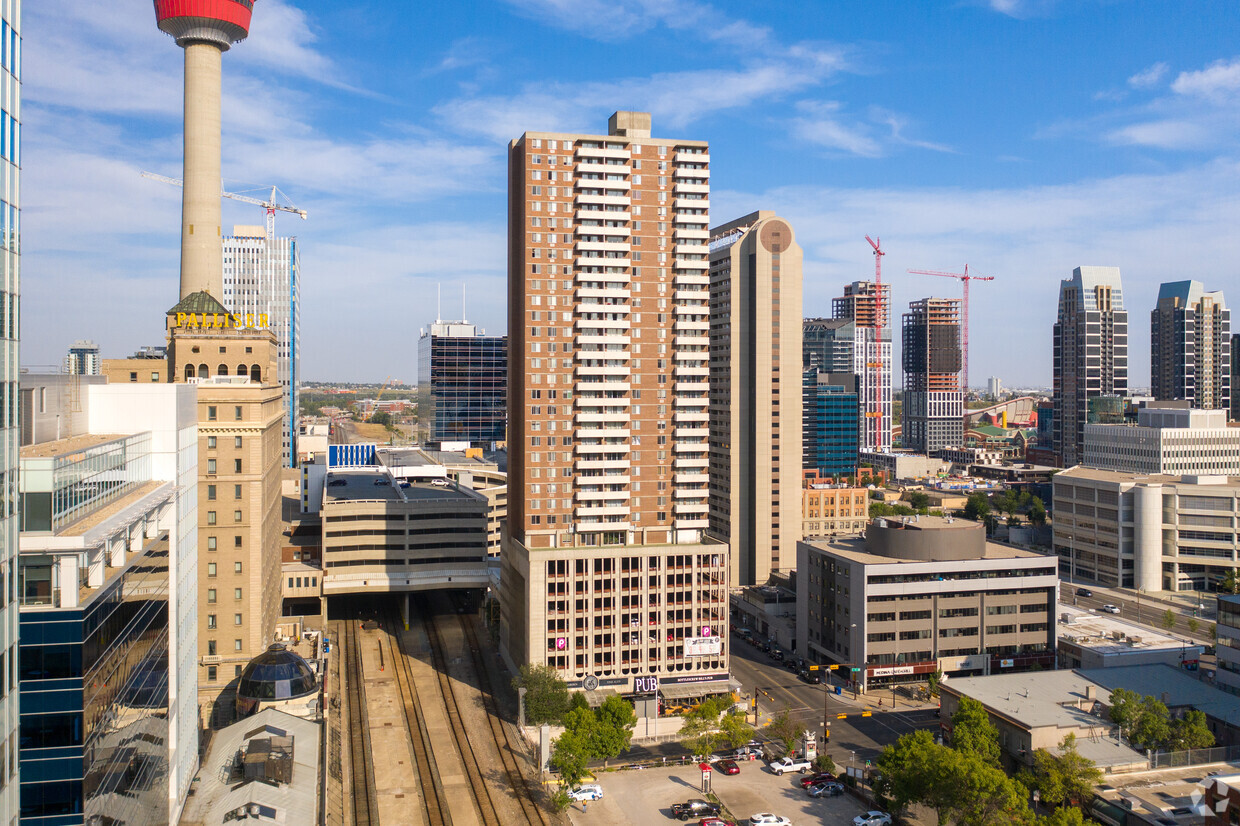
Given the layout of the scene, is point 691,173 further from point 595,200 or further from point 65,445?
point 65,445

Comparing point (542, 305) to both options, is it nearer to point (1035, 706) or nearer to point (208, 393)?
point (208, 393)

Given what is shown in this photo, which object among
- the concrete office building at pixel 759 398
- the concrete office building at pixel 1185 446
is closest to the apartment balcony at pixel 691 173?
the concrete office building at pixel 759 398

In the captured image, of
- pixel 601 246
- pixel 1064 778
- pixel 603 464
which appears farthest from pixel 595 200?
pixel 1064 778

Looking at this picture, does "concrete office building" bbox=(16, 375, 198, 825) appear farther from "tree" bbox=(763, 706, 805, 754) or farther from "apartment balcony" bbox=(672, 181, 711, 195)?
"apartment balcony" bbox=(672, 181, 711, 195)

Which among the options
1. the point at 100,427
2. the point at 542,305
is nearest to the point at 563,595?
the point at 542,305

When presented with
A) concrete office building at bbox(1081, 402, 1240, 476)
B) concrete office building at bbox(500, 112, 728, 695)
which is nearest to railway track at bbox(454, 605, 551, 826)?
concrete office building at bbox(500, 112, 728, 695)

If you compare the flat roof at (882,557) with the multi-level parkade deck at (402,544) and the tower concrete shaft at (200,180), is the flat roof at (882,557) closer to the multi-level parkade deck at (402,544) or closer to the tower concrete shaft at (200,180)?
the multi-level parkade deck at (402,544)
